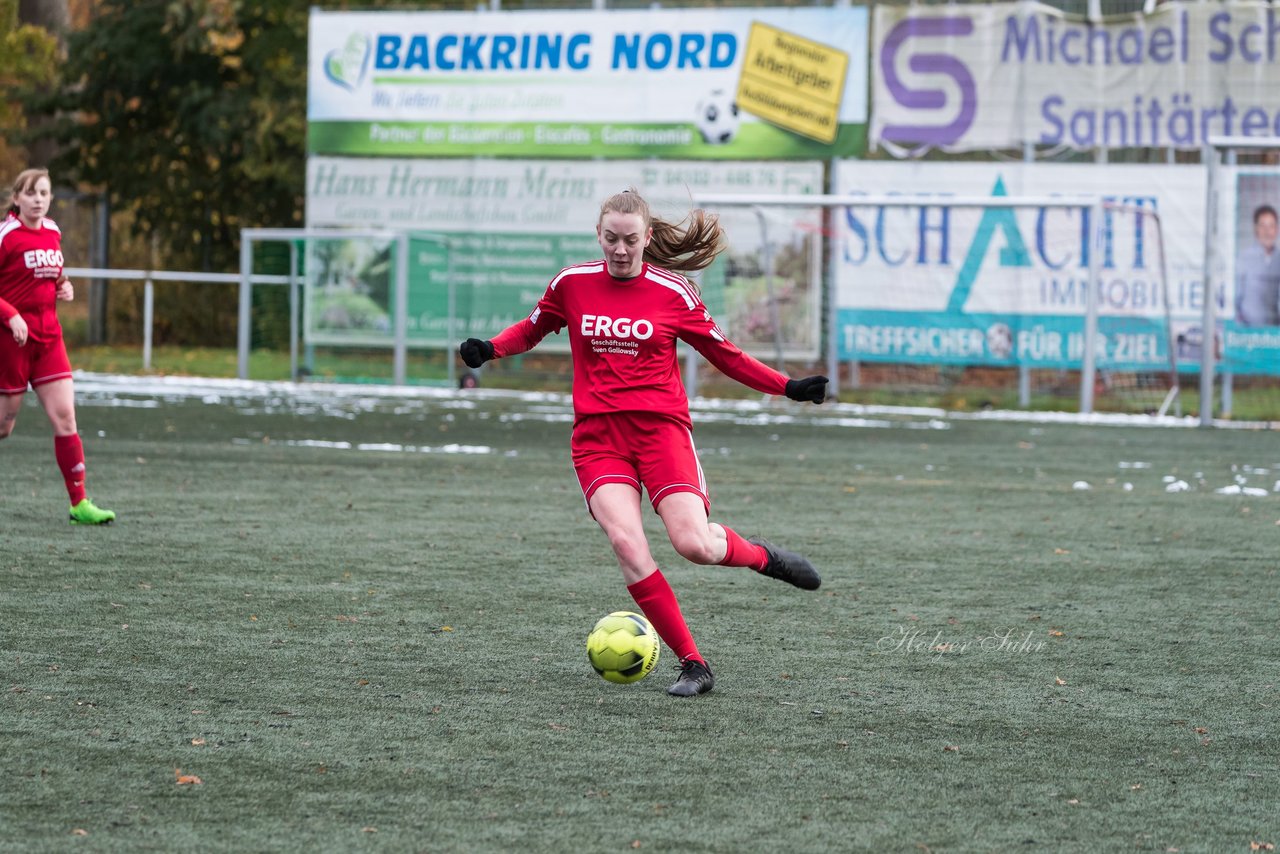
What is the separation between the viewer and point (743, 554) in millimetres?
5945

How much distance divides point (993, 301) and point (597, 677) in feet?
55.2

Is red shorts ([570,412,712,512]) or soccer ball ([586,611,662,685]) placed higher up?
red shorts ([570,412,712,512])

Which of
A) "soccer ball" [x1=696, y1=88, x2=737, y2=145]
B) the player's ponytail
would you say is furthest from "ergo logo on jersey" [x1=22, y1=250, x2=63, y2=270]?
"soccer ball" [x1=696, y1=88, x2=737, y2=145]

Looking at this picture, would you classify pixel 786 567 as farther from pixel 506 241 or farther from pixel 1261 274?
pixel 506 241

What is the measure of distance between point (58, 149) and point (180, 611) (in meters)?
30.2

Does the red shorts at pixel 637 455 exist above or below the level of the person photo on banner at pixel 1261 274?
below

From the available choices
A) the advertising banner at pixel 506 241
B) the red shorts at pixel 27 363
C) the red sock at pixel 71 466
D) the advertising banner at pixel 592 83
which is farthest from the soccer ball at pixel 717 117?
the red sock at pixel 71 466

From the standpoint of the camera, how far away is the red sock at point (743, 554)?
5.89 m

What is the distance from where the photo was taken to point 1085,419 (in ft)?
64.3

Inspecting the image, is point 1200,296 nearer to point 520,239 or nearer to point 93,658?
point 520,239

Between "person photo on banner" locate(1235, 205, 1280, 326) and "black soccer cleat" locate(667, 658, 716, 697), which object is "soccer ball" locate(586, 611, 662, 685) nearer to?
"black soccer cleat" locate(667, 658, 716, 697)

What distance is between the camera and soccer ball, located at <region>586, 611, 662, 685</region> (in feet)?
18.1

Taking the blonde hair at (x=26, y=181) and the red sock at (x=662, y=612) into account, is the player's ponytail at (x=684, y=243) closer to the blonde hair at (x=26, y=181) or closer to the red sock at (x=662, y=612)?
the red sock at (x=662, y=612)

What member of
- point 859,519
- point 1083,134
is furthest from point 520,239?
point 859,519
